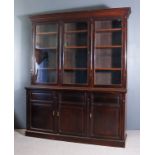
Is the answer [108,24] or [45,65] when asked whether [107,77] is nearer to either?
[108,24]

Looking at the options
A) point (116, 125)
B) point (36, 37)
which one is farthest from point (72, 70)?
point (116, 125)

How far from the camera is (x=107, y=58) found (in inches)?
132

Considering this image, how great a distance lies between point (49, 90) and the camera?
11.3 ft

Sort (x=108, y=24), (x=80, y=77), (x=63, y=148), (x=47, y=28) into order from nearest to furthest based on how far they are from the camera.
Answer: (x=63, y=148), (x=108, y=24), (x=80, y=77), (x=47, y=28)

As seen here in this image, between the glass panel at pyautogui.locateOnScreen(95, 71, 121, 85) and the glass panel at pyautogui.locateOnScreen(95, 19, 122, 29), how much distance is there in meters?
0.73

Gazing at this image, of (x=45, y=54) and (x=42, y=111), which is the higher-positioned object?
(x=45, y=54)

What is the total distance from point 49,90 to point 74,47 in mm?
843

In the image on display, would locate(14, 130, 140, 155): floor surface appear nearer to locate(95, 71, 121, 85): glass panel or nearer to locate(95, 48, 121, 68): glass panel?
locate(95, 71, 121, 85): glass panel

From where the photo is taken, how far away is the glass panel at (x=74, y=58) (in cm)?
347

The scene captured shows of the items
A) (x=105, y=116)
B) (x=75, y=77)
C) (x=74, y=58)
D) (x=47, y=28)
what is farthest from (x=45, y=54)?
(x=105, y=116)

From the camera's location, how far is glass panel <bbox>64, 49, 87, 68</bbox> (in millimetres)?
3471

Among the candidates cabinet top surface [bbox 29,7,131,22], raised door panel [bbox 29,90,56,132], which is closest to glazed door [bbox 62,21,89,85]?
cabinet top surface [bbox 29,7,131,22]

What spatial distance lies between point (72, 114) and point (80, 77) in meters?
0.63
